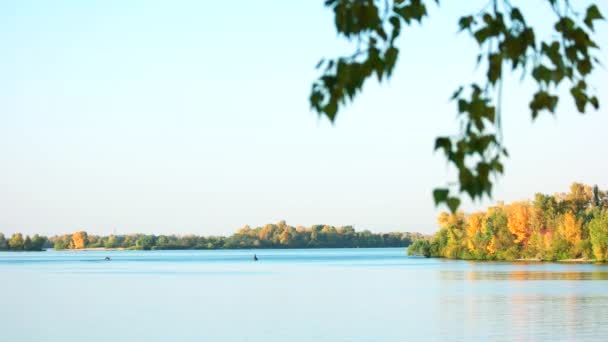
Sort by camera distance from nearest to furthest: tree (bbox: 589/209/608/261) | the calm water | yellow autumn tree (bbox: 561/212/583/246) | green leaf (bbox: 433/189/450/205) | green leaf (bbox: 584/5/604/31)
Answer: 1. green leaf (bbox: 433/189/450/205)
2. green leaf (bbox: 584/5/604/31)
3. the calm water
4. tree (bbox: 589/209/608/261)
5. yellow autumn tree (bbox: 561/212/583/246)

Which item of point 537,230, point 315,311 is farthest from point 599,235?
point 315,311

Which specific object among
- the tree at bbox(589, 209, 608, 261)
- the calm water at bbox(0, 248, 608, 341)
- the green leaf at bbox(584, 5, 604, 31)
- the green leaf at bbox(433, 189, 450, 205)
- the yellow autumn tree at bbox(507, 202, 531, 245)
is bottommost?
the calm water at bbox(0, 248, 608, 341)

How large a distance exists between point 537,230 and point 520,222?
9.18 feet

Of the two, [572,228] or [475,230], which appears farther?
[475,230]

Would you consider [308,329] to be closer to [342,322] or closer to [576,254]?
[342,322]

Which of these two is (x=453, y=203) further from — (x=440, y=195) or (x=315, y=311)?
(x=315, y=311)

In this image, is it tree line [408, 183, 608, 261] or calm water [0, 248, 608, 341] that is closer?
calm water [0, 248, 608, 341]

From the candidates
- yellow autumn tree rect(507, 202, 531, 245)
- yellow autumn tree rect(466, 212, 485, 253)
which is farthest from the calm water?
yellow autumn tree rect(466, 212, 485, 253)

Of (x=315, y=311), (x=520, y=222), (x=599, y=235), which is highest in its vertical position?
(x=520, y=222)

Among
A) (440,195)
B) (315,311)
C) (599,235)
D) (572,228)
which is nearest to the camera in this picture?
(440,195)

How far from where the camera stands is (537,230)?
12488 cm

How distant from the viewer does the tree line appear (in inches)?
4481

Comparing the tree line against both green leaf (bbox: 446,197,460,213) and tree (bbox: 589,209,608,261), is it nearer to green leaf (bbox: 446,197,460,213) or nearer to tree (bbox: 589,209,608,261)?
tree (bbox: 589,209,608,261)

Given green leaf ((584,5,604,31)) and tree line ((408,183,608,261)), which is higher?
tree line ((408,183,608,261))
